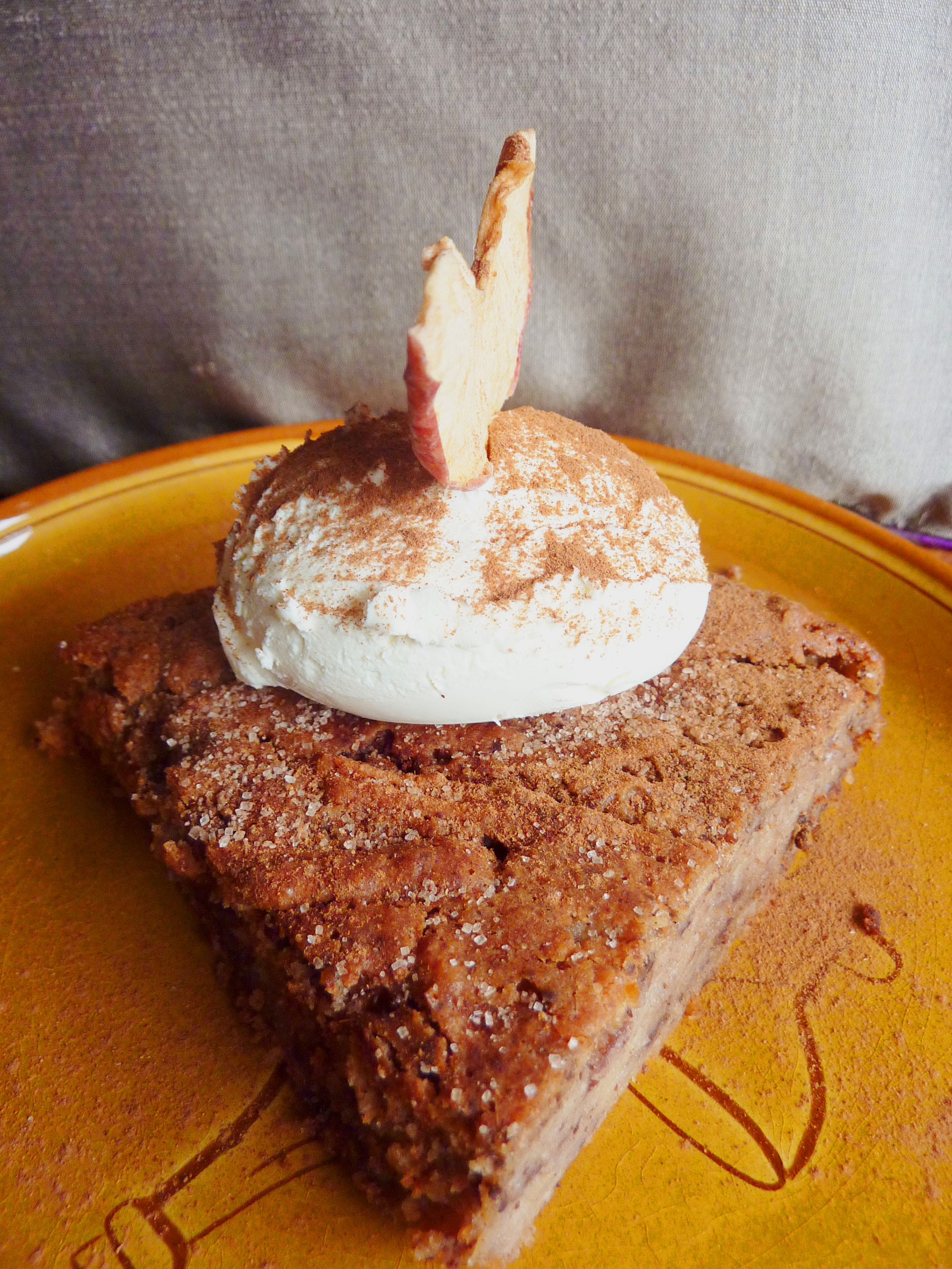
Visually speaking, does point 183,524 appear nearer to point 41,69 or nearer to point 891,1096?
point 41,69

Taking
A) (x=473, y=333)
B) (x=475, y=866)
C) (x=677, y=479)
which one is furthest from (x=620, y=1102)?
(x=677, y=479)

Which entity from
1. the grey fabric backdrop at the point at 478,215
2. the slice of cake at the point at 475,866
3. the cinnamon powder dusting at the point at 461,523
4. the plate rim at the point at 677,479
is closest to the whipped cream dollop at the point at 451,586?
the cinnamon powder dusting at the point at 461,523

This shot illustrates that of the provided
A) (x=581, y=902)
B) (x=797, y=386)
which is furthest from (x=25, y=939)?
(x=797, y=386)

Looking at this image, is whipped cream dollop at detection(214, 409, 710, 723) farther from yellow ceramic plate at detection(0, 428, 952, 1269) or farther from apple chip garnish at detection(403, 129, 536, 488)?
yellow ceramic plate at detection(0, 428, 952, 1269)

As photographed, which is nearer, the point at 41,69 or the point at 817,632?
the point at 817,632

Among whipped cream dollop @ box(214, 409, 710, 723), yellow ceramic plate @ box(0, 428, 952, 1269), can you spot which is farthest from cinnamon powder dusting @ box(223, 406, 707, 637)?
yellow ceramic plate @ box(0, 428, 952, 1269)

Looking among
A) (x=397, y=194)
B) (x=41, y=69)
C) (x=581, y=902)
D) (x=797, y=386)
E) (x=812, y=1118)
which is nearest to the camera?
(x=581, y=902)

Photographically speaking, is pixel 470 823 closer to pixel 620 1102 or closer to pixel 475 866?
pixel 475 866
